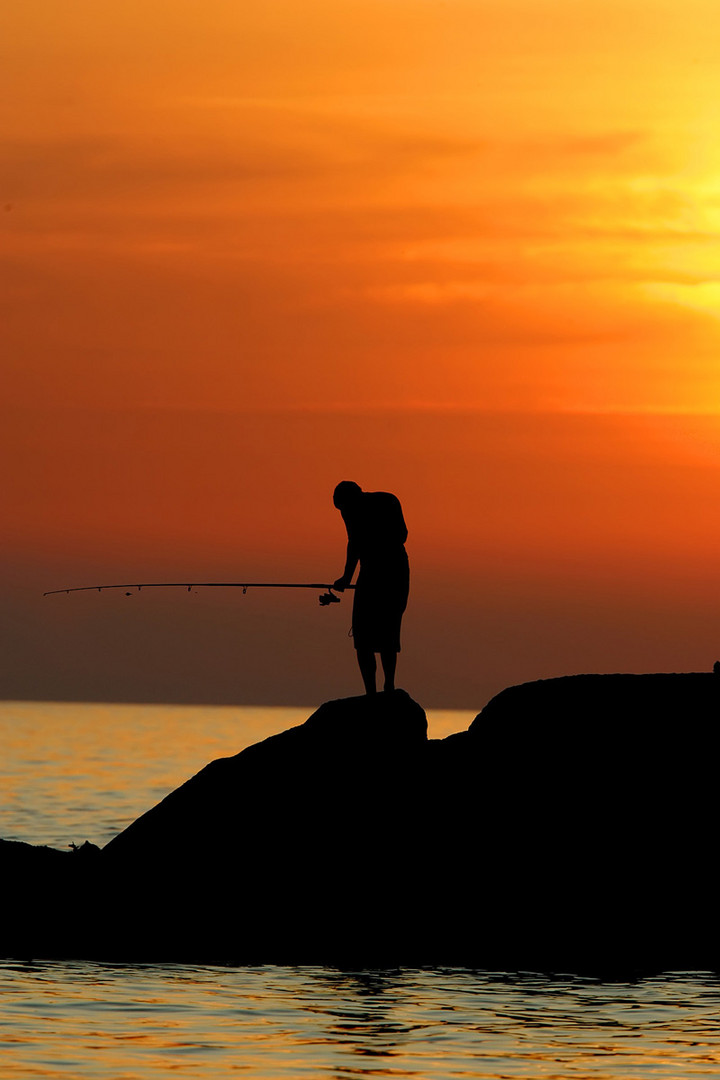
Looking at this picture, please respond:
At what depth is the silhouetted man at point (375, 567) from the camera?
18.5 metres

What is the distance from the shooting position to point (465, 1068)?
1309cm

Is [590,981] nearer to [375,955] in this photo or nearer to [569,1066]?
[375,955]

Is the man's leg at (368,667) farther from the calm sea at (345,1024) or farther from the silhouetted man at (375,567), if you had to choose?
the calm sea at (345,1024)

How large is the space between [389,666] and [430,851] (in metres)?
2.01

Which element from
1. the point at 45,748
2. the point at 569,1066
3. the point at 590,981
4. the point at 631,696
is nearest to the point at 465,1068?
the point at 569,1066

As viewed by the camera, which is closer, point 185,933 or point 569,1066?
point 569,1066

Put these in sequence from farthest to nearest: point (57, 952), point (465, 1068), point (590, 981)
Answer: point (57, 952) < point (590, 981) < point (465, 1068)

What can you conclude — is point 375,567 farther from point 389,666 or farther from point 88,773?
point 88,773

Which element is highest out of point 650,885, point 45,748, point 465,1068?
point 45,748

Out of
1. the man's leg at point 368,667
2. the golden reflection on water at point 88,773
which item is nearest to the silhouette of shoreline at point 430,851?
the man's leg at point 368,667

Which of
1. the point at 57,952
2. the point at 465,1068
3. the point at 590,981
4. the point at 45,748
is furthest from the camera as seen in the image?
the point at 45,748

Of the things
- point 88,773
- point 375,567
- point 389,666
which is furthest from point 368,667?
point 88,773

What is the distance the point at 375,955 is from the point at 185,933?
1.88 metres

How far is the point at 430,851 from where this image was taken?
1789 cm
